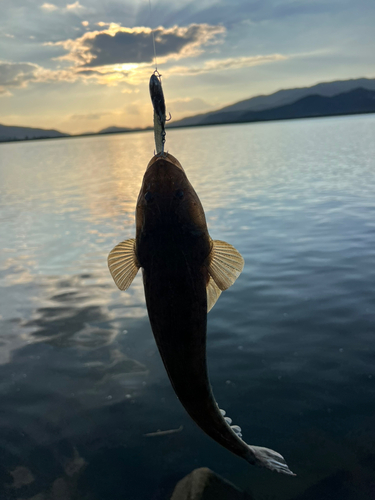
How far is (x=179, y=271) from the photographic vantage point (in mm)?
4133

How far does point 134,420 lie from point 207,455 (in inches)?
59.4

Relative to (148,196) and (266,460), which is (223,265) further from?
(266,460)

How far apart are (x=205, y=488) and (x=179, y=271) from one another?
3.59 meters

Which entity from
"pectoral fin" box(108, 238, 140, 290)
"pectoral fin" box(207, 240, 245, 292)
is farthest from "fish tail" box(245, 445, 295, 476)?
"pectoral fin" box(108, 238, 140, 290)

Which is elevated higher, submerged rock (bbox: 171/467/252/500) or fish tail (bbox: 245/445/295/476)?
fish tail (bbox: 245/445/295/476)

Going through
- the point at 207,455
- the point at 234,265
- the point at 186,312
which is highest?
the point at 234,265

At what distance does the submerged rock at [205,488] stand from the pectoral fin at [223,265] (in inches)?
129

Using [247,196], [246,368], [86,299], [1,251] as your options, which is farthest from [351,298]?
[247,196]

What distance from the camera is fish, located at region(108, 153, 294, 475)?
4148 mm

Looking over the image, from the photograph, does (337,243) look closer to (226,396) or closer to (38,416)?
(226,396)

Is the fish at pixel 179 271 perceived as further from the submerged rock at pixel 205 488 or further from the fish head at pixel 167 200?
the submerged rock at pixel 205 488

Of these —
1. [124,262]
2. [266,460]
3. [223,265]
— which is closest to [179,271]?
[223,265]

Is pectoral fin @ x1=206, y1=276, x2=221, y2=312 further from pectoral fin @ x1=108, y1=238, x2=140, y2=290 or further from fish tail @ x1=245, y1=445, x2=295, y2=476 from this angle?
fish tail @ x1=245, y1=445, x2=295, y2=476

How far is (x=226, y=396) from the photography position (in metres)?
7.68
